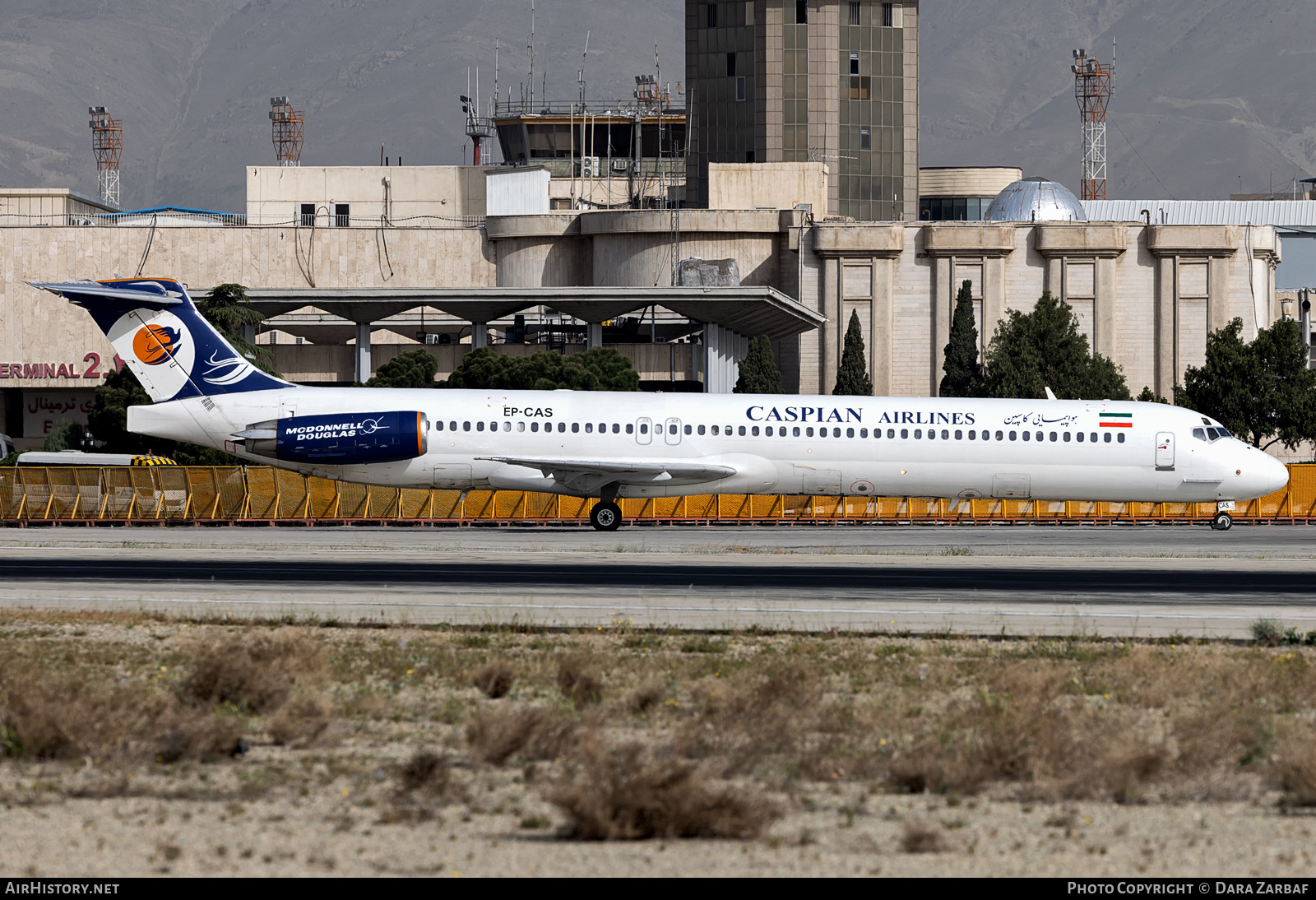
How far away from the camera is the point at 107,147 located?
178m

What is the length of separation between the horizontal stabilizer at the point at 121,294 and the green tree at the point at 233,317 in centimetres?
2444

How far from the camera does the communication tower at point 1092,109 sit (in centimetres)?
15788

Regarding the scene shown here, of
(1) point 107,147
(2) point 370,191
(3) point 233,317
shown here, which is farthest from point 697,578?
(1) point 107,147

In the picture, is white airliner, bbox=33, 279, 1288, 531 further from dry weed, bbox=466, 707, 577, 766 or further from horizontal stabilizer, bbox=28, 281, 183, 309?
dry weed, bbox=466, 707, 577, 766

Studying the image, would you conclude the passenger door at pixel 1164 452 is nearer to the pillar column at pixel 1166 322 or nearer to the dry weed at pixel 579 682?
the dry weed at pixel 579 682

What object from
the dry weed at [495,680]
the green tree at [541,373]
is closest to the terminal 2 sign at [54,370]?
the green tree at [541,373]

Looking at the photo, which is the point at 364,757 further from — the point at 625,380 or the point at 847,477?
the point at 625,380

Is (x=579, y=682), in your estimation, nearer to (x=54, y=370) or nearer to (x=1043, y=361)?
(x=1043, y=361)

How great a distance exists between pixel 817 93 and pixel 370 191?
39.6 metres

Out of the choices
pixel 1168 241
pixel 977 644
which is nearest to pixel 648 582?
pixel 977 644

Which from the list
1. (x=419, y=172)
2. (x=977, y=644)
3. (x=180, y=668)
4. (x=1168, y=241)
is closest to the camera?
(x=180, y=668)

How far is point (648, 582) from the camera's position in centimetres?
2598

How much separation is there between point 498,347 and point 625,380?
28.2 metres

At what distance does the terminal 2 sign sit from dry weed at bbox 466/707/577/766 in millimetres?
93577
